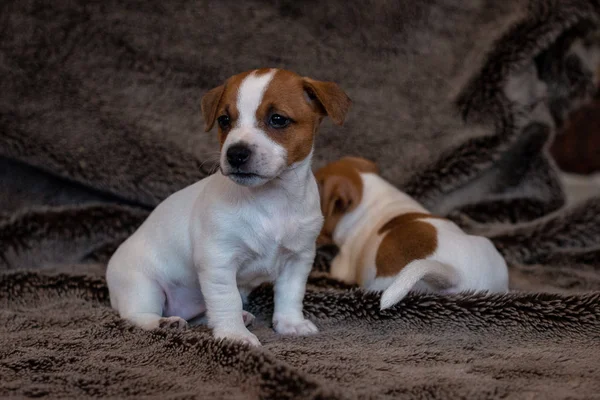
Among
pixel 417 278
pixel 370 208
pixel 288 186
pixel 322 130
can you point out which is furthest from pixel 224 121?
pixel 322 130

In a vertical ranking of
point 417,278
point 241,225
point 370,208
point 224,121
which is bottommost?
point 370,208

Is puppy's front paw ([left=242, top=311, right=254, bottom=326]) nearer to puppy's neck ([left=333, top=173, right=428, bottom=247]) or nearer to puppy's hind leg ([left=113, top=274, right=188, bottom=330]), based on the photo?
puppy's hind leg ([left=113, top=274, right=188, bottom=330])

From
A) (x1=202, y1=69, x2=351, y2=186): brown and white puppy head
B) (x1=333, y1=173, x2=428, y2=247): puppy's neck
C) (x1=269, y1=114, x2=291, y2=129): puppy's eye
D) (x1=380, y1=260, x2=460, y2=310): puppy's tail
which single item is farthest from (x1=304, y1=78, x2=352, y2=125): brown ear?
(x1=333, y1=173, x2=428, y2=247): puppy's neck

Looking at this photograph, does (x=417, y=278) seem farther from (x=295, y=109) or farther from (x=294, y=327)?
(x=295, y=109)

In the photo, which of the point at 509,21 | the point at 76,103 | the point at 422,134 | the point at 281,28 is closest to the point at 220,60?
the point at 281,28

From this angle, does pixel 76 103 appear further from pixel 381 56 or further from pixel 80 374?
pixel 80 374

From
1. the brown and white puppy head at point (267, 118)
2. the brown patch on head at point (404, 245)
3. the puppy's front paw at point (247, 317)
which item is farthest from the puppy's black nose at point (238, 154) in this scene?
the brown patch on head at point (404, 245)

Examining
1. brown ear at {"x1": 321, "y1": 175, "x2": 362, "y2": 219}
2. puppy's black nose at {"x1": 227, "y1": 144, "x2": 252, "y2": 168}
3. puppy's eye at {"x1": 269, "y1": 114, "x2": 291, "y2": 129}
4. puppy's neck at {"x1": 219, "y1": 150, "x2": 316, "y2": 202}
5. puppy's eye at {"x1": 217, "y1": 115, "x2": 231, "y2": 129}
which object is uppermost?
puppy's eye at {"x1": 269, "y1": 114, "x2": 291, "y2": 129}
